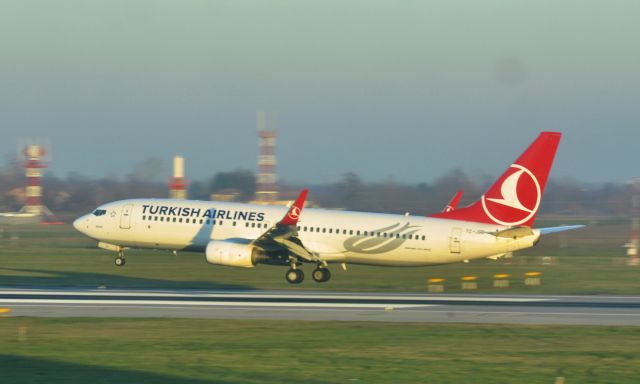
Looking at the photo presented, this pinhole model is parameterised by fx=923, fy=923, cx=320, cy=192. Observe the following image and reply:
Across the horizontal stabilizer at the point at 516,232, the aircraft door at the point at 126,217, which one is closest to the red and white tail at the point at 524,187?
the horizontal stabilizer at the point at 516,232

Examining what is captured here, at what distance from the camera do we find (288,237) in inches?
1607

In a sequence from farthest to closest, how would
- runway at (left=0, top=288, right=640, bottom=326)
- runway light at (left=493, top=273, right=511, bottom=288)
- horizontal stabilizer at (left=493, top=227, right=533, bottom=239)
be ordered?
runway light at (left=493, top=273, right=511, bottom=288) → horizontal stabilizer at (left=493, top=227, right=533, bottom=239) → runway at (left=0, top=288, right=640, bottom=326)

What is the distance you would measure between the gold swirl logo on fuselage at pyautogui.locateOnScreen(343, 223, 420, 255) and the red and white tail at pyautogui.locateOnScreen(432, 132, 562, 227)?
3.67 m

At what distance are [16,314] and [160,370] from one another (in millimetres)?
11059

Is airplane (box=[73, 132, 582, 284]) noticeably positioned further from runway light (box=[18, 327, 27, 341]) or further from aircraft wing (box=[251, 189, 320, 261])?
runway light (box=[18, 327, 27, 341])

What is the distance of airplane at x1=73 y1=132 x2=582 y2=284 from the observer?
40.9m

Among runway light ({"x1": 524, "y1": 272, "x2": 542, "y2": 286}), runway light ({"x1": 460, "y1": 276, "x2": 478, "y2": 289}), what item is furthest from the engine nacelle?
runway light ({"x1": 524, "y1": 272, "x2": 542, "y2": 286})

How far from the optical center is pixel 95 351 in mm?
22078

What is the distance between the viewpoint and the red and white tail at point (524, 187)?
1610 inches

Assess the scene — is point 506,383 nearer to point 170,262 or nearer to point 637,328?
point 637,328

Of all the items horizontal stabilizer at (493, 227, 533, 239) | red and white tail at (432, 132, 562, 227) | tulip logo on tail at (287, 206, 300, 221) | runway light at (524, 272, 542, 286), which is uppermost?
red and white tail at (432, 132, 562, 227)

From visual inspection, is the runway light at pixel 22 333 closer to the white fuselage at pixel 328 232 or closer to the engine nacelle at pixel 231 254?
the engine nacelle at pixel 231 254

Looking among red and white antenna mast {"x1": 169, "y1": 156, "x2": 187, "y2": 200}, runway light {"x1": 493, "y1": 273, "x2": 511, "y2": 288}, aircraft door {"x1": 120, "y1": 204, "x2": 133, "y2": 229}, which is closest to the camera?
runway light {"x1": 493, "y1": 273, "x2": 511, "y2": 288}

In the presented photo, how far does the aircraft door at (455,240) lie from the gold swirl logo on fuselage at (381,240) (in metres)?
1.64
